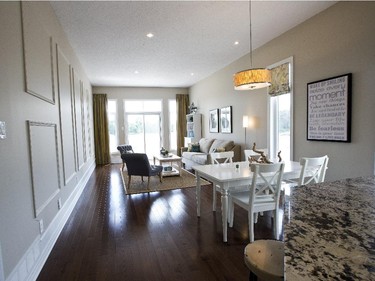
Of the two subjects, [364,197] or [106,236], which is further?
[106,236]

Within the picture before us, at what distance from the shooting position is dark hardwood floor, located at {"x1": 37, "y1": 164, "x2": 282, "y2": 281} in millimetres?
2100

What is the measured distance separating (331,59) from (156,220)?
11.3 feet

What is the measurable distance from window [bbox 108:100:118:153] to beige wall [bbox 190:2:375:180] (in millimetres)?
6002

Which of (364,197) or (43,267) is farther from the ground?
(364,197)

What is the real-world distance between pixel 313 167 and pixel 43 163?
3.09 meters

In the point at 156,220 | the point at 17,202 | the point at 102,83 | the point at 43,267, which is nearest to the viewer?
the point at 17,202

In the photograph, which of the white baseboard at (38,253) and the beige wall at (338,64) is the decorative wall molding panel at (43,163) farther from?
the beige wall at (338,64)

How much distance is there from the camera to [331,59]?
132 inches

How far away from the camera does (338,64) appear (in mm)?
3258

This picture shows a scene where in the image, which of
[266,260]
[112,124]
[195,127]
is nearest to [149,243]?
[266,260]

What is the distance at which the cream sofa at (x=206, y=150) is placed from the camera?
5.85 meters

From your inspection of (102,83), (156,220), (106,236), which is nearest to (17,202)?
(106,236)

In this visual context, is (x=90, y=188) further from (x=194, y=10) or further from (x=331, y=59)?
(x=331, y=59)

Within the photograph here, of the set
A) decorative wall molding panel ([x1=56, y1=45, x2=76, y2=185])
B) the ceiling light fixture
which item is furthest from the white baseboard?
the ceiling light fixture
